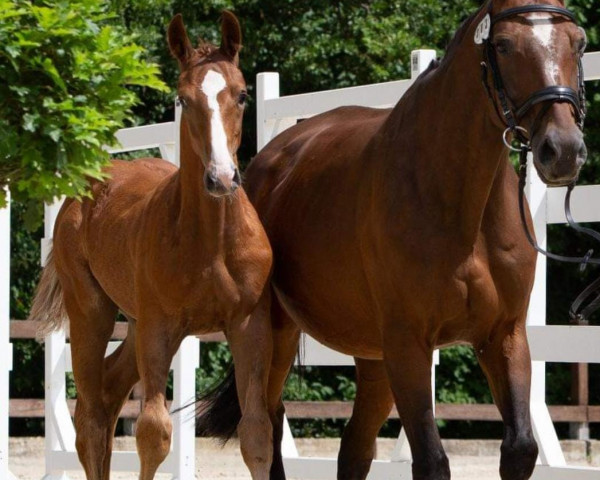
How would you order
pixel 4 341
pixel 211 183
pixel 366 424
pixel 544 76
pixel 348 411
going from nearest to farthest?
pixel 544 76, pixel 211 183, pixel 366 424, pixel 4 341, pixel 348 411

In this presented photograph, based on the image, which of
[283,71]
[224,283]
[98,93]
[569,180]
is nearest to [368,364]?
[224,283]

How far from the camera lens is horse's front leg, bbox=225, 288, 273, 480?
15.3 ft

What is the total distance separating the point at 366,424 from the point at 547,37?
203 centimetres

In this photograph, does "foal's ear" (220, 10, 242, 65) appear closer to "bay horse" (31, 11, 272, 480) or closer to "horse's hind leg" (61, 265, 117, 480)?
"bay horse" (31, 11, 272, 480)

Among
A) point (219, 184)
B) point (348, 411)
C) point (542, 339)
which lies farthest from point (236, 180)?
point (348, 411)

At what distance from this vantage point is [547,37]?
12.9 feet

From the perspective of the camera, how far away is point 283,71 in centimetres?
1271

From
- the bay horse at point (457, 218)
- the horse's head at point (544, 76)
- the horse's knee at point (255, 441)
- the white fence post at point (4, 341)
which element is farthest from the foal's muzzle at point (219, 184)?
the white fence post at point (4, 341)


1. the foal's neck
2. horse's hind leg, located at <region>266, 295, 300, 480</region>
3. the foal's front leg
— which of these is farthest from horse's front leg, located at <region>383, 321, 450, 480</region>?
horse's hind leg, located at <region>266, 295, 300, 480</region>

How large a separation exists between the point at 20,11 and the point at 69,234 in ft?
9.98

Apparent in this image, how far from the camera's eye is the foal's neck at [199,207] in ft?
15.8

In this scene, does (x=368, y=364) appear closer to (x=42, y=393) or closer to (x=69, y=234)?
(x=69, y=234)

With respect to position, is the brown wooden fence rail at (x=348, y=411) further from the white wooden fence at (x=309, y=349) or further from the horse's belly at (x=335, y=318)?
the horse's belly at (x=335, y=318)

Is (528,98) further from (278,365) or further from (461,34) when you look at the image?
(278,365)
